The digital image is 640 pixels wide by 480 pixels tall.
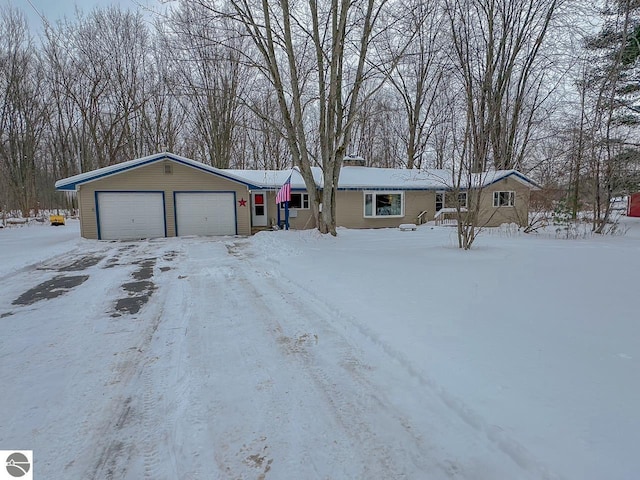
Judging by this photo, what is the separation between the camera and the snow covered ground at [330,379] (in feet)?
6.20

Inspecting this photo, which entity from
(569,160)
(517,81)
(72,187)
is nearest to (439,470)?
(569,160)

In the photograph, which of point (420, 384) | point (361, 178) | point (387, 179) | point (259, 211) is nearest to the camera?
point (420, 384)

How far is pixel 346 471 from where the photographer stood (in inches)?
71.6

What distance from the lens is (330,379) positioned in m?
2.75

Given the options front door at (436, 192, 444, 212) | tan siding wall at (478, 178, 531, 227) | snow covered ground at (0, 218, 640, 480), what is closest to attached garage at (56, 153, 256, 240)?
snow covered ground at (0, 218, 640, 480)

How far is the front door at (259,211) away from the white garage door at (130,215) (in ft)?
13.7

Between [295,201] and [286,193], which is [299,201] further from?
[286,193]

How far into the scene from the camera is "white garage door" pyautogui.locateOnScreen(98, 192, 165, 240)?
1336 cm

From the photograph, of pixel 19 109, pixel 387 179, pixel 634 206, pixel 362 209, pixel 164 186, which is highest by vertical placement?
pixel 19 109

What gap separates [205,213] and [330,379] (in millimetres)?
13067

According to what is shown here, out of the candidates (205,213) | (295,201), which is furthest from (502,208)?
(205,213)

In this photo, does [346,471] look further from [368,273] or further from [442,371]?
[368,273]

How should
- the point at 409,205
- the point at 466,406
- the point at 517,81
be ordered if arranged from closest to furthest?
the point at 466,406 < the point at 409,205 < the point at 517,81

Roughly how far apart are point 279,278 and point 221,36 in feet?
39.9
